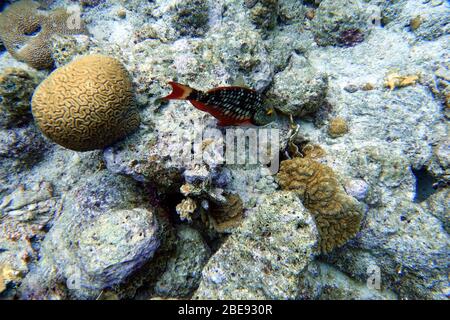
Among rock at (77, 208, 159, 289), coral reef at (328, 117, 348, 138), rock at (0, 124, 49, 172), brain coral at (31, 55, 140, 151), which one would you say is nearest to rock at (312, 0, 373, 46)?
coral reef at (328, 117, 348, 138)

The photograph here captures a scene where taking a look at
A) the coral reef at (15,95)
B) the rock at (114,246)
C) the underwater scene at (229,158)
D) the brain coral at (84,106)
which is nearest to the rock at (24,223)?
the underwater scene at (229,158)

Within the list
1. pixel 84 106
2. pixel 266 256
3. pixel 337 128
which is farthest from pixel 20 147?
pixel 337 128

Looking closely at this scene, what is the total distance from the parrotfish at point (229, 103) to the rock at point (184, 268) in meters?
1.63

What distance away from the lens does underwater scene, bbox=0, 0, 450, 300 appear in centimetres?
245

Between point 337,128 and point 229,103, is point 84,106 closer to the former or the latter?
point 229,103

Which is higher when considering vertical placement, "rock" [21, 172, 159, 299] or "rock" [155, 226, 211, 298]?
"rock" [21, 172, 159, 299]

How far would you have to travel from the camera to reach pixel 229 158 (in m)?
3.29

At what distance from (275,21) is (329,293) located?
4.85 meters

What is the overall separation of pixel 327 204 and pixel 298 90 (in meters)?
1.73

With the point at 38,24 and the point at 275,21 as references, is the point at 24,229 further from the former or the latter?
the point at 275,21

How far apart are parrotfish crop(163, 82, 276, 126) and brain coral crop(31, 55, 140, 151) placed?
79 centimetres

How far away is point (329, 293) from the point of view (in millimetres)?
3264

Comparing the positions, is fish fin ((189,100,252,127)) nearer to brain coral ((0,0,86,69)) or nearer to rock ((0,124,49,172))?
rock ((0,124,49,172))

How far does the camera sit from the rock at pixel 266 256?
221 centimetres
